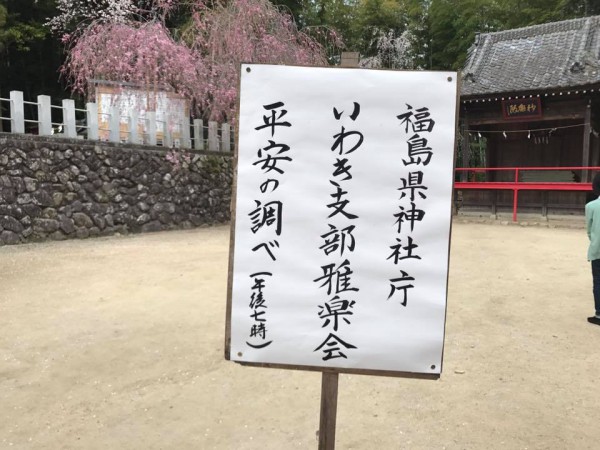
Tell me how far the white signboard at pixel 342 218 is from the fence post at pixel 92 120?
8.67m

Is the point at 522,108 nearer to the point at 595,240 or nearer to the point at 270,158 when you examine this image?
the point at 595,240

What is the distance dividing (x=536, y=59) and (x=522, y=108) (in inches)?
77.4

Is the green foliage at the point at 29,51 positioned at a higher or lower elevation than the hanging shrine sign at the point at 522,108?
higher

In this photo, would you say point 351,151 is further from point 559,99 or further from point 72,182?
point 559,99

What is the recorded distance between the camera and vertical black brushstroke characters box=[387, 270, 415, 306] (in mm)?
1746

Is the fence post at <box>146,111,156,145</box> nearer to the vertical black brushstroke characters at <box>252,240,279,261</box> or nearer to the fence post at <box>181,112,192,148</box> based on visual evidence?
the fence post at <box>181,112,192,148</box>

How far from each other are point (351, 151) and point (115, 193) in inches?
348

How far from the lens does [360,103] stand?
1.74 m

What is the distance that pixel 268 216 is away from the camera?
178 cm

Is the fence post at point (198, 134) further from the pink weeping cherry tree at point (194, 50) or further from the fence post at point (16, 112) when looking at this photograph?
the fence post at point (16, 112)

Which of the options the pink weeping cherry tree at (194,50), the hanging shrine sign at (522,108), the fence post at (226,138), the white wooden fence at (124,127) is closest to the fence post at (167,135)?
the white wooden fence at (124,127)

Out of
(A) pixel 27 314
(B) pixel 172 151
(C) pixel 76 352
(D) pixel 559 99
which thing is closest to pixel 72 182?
(B) pixel 172 151

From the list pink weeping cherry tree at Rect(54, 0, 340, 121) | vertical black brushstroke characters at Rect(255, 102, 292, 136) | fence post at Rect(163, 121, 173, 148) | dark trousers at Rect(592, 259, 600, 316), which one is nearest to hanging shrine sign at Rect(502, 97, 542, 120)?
pink weeping cherry tree at Rect(54, 0, 340, 121)

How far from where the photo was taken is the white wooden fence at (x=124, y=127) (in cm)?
848
